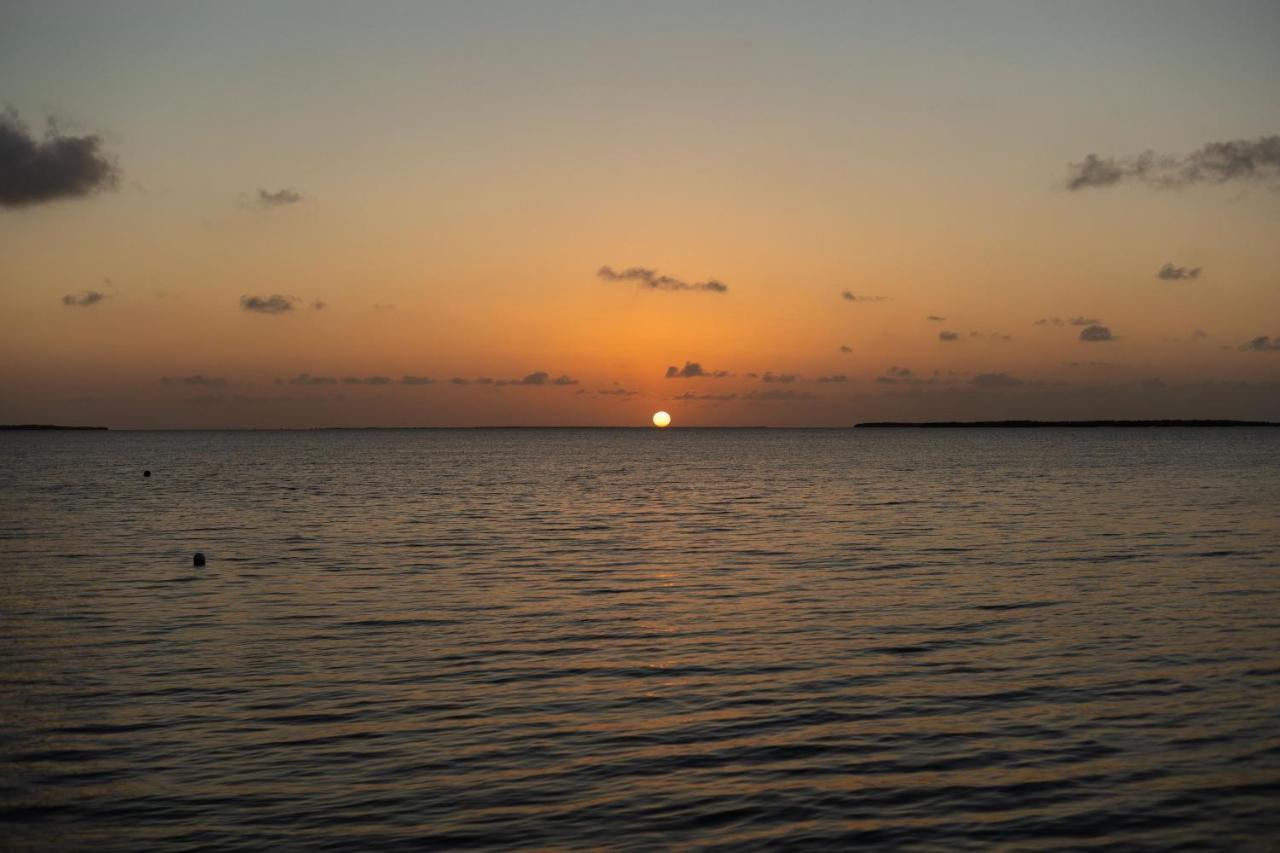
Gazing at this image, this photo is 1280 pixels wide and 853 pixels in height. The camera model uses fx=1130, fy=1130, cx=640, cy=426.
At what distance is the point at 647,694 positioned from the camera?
23562 mm

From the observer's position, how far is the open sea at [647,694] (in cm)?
1636

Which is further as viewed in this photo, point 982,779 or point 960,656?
point 960,656

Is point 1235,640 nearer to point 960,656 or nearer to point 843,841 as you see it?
point 960,656

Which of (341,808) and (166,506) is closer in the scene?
(341,808)

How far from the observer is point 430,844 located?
50.5 feet

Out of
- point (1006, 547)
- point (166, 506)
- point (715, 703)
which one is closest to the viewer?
point (715, 703)

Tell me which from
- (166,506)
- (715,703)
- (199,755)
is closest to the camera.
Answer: (199,755)

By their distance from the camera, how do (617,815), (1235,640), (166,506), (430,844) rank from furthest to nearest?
(166,506) < (1235,640) < (617,815) < (430,844)

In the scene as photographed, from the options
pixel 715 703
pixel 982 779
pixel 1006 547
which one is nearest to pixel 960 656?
pixel 715 703

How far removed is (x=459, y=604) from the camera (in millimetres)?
35844

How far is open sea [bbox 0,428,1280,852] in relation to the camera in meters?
16.4

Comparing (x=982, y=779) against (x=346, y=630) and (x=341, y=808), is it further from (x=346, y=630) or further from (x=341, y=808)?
(x=346, y=630)

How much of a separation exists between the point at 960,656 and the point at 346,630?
16.4m

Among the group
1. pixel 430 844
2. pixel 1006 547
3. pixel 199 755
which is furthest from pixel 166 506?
pixel 430 844
